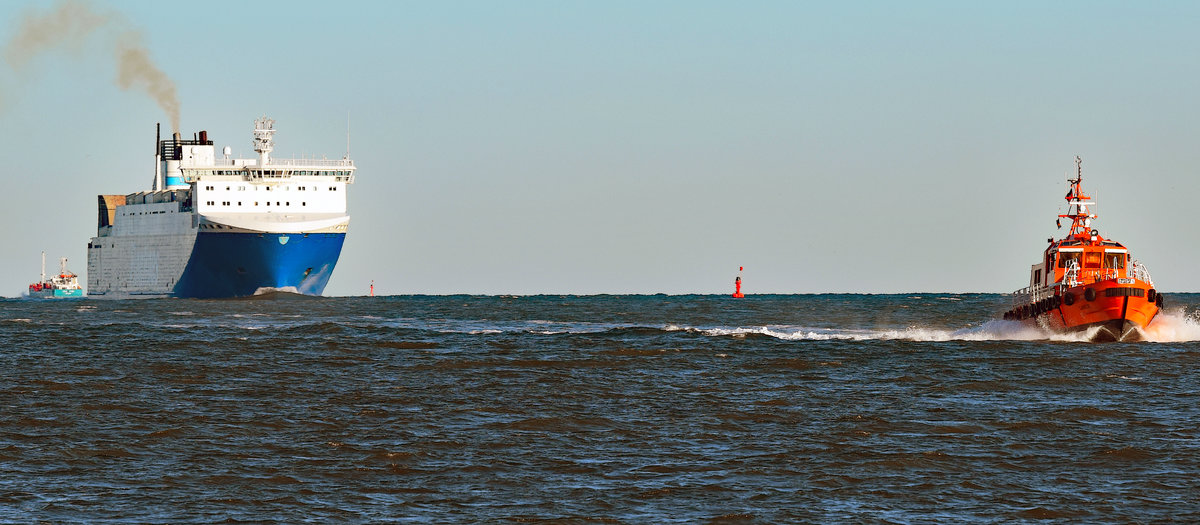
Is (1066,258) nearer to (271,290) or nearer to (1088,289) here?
(1088,289)

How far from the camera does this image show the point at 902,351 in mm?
43281

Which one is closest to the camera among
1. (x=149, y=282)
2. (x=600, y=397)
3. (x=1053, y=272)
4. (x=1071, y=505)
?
(x=1071, y=505)

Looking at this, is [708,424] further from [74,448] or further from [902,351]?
[902,351]

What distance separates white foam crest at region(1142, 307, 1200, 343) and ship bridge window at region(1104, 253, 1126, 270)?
216 cm

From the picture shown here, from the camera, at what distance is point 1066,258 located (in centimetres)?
4597

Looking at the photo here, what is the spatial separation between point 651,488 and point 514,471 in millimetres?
2321

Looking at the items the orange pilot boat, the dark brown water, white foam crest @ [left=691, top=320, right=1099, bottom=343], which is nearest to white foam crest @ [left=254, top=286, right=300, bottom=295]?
white foam crest @ [left=691, top=320, right=1099, bottom=343]

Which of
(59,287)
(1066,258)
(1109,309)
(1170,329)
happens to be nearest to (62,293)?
(59,287)

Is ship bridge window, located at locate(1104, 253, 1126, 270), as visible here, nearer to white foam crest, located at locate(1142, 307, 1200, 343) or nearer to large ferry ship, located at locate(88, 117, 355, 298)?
white foam crest, located at locate(1142, 307, 1200, 343)

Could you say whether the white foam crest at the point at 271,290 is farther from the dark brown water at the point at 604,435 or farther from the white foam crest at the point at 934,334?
the dark brown water at the point at 604,435

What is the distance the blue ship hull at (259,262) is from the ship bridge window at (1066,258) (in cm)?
6716

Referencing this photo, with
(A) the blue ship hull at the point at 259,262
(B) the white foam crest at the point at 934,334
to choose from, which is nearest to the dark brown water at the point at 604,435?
(B) the white foam crest at the point at 934,334

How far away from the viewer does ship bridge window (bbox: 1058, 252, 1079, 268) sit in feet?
150

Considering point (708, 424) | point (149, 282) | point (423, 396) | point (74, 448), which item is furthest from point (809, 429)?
point (149, 282)
